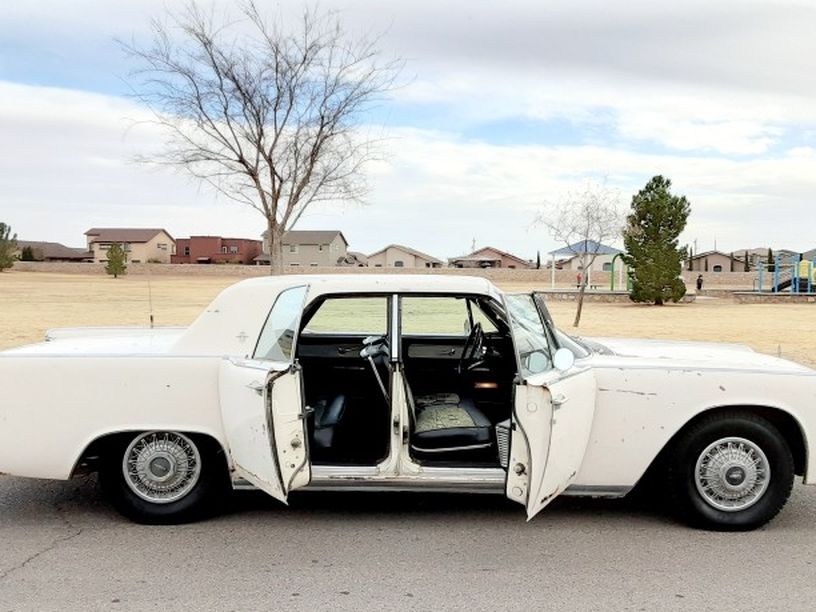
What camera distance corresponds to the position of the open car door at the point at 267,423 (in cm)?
452

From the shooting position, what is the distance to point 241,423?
4.60m

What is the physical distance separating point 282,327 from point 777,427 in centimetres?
289

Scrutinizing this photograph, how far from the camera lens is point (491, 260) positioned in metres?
115

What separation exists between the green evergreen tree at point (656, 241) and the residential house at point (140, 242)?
Answer: 291 ft

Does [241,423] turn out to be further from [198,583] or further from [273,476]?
[198,583]

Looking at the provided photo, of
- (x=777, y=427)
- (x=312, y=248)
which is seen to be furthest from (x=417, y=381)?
(x=312, y=248)

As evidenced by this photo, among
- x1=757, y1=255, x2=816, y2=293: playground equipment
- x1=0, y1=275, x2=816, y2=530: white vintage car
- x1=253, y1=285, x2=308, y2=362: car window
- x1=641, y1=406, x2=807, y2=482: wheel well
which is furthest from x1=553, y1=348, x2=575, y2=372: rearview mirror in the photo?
x1=757, y1=255, x2=816, y2=293: playground equipment

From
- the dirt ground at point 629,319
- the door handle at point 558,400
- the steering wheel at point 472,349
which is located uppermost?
the steering wheel at point 472,349

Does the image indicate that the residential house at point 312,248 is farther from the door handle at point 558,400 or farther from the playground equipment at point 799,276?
the door handle at point 558,400

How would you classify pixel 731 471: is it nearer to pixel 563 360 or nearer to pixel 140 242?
pixel 563 360

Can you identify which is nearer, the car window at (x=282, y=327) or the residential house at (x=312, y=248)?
the car window at (x=282, y=327)

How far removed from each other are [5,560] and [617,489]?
3215 mm

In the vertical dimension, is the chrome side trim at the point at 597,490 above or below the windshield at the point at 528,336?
below

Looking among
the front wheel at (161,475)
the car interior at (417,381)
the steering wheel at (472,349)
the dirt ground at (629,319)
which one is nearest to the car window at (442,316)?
the car interior at (417,381)
